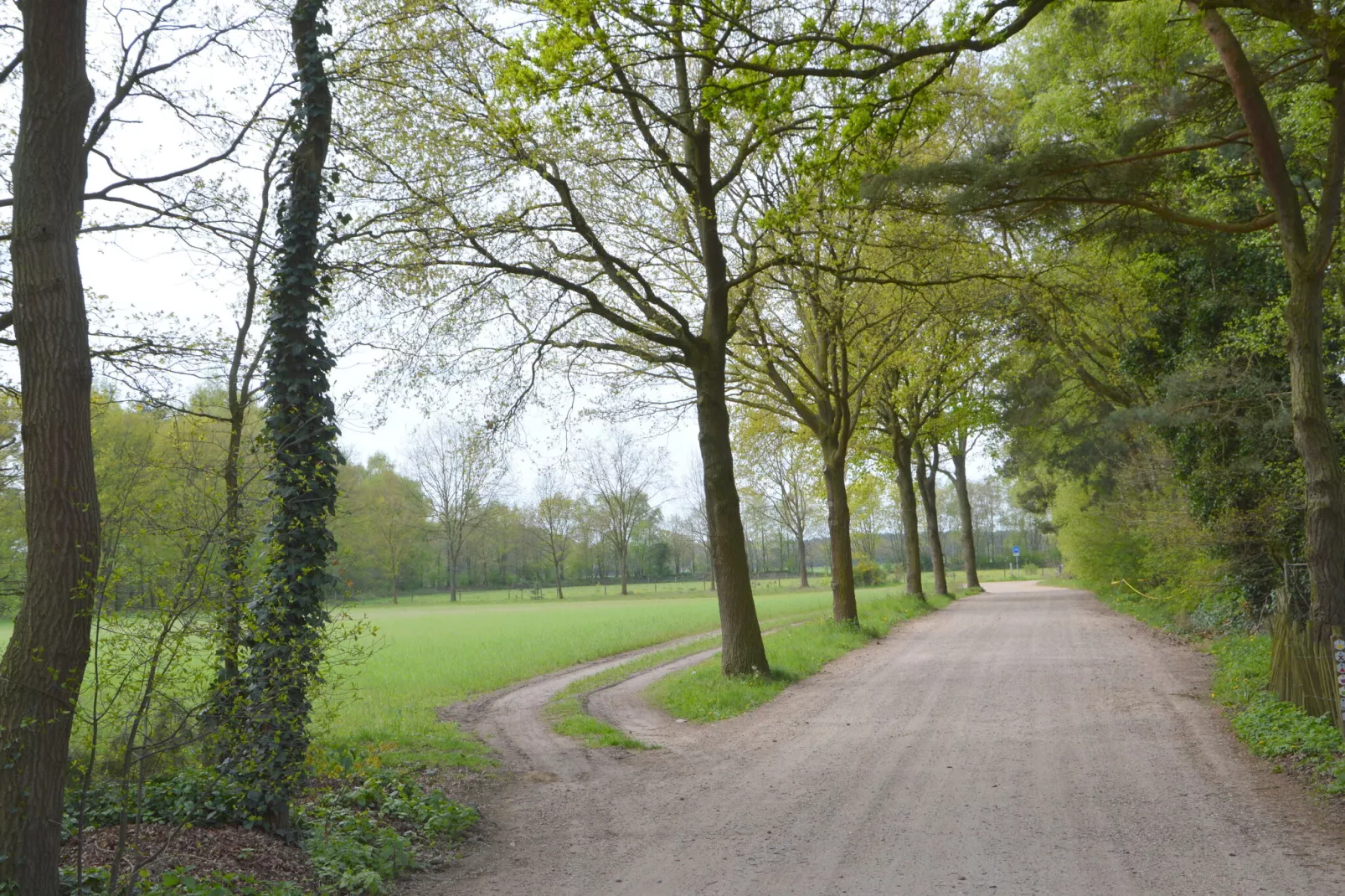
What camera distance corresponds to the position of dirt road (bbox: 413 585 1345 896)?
5605 millimetres

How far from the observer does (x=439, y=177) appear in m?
11.5

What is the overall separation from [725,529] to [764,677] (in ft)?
7.89

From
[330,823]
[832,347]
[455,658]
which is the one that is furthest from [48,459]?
[455,658]

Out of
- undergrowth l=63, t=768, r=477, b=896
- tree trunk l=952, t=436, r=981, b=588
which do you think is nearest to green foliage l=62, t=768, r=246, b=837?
undergrowth l=63, t=768, r=477, b=896

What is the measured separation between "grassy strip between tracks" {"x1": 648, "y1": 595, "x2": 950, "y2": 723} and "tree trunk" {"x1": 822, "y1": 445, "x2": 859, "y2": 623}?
0.49m

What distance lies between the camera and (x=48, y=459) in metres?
5.07

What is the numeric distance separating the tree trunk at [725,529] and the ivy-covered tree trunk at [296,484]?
24.1 ft

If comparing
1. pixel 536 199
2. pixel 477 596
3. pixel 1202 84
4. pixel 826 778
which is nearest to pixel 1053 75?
pixel 1202 84

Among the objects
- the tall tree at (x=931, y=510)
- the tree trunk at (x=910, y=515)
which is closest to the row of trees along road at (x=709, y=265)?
the tree trunk at (x=910, y=515)

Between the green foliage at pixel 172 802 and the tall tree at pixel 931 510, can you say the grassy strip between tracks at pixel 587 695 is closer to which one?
the green foliage at pixel 172 802

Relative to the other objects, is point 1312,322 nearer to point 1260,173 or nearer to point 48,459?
point 1260,173

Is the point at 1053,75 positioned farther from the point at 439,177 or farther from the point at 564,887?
the point at 564,887

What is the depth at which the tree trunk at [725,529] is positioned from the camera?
46.1ft

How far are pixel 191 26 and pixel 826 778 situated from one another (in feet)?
37.2
